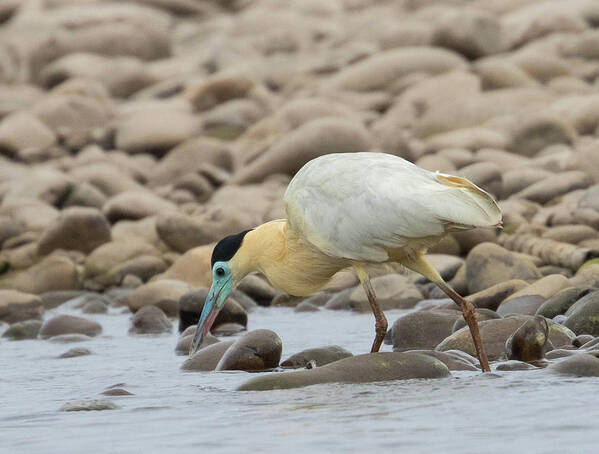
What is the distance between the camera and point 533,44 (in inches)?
808

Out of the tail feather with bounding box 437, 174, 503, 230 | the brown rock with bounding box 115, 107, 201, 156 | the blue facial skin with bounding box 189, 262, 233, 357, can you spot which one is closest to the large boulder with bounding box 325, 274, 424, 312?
the blue facial skin with bounding box 189, 262, 233, 357

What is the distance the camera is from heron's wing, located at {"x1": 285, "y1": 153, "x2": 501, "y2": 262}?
20.8ft

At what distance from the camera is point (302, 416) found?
5.50m

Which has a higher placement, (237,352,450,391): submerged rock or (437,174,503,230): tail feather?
(437,174,503,230): tail feather

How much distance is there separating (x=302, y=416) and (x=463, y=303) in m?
1.57

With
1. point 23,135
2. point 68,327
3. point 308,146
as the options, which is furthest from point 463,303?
point 23,135

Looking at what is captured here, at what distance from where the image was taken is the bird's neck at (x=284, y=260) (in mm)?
6953

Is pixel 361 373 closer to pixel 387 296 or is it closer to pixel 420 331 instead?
pixel 420 331

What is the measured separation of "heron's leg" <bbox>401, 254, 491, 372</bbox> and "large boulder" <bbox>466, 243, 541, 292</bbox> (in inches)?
120

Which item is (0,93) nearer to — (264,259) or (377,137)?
(377,137)

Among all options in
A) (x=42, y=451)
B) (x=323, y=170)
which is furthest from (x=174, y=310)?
(x=42, y=451)

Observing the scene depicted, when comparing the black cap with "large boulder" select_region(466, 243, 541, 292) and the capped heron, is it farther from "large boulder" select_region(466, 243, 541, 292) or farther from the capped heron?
"large boulder" select_region(466, 243, 541, 292)

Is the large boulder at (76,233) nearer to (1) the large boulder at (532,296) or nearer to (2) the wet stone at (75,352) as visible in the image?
(2) the wet stone at (75,352)

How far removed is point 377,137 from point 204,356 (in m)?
9.16
